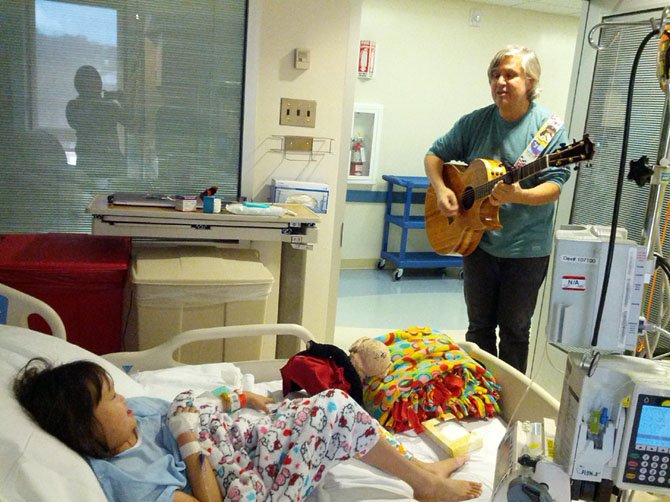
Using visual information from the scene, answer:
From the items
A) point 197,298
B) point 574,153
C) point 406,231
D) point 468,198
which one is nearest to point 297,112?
point 468,198

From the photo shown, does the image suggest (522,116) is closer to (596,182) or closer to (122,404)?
(596,182)

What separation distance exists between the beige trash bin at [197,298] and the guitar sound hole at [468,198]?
2.99 feet

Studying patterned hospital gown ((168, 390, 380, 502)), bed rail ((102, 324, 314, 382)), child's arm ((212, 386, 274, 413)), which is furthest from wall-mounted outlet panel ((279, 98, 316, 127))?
patterned hospital gown ((168, 390, 380, 502))

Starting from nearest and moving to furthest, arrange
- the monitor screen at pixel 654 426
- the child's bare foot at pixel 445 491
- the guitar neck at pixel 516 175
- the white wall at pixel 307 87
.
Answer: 1. the monitor screen at pixel 654 426
2. the child's bare foot at pixel 445 491
3. the guitar neck at pixel 516 175
4. the white wall at pixel 307 87

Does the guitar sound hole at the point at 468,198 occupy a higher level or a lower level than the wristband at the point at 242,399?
higher

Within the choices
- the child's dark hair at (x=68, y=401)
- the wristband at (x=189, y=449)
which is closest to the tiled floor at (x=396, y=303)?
the wristband at (x=189, y=449)

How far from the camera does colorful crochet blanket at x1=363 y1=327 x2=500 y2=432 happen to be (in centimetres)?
190

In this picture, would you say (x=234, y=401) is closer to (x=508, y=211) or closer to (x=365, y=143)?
(x=508, y=211)

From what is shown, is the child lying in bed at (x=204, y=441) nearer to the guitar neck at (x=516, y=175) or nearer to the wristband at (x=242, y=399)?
the wristband at (x=242, y=399)

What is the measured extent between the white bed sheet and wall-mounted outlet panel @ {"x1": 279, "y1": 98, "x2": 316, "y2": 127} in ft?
4.78

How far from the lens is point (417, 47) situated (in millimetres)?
5371

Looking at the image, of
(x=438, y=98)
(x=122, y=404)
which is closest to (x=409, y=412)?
(x=122, y=404)

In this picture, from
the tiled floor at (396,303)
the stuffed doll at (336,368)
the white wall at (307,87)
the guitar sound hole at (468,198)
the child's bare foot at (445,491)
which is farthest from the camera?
the tiled floor at (396,303)

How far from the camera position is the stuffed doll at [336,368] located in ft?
6.16
